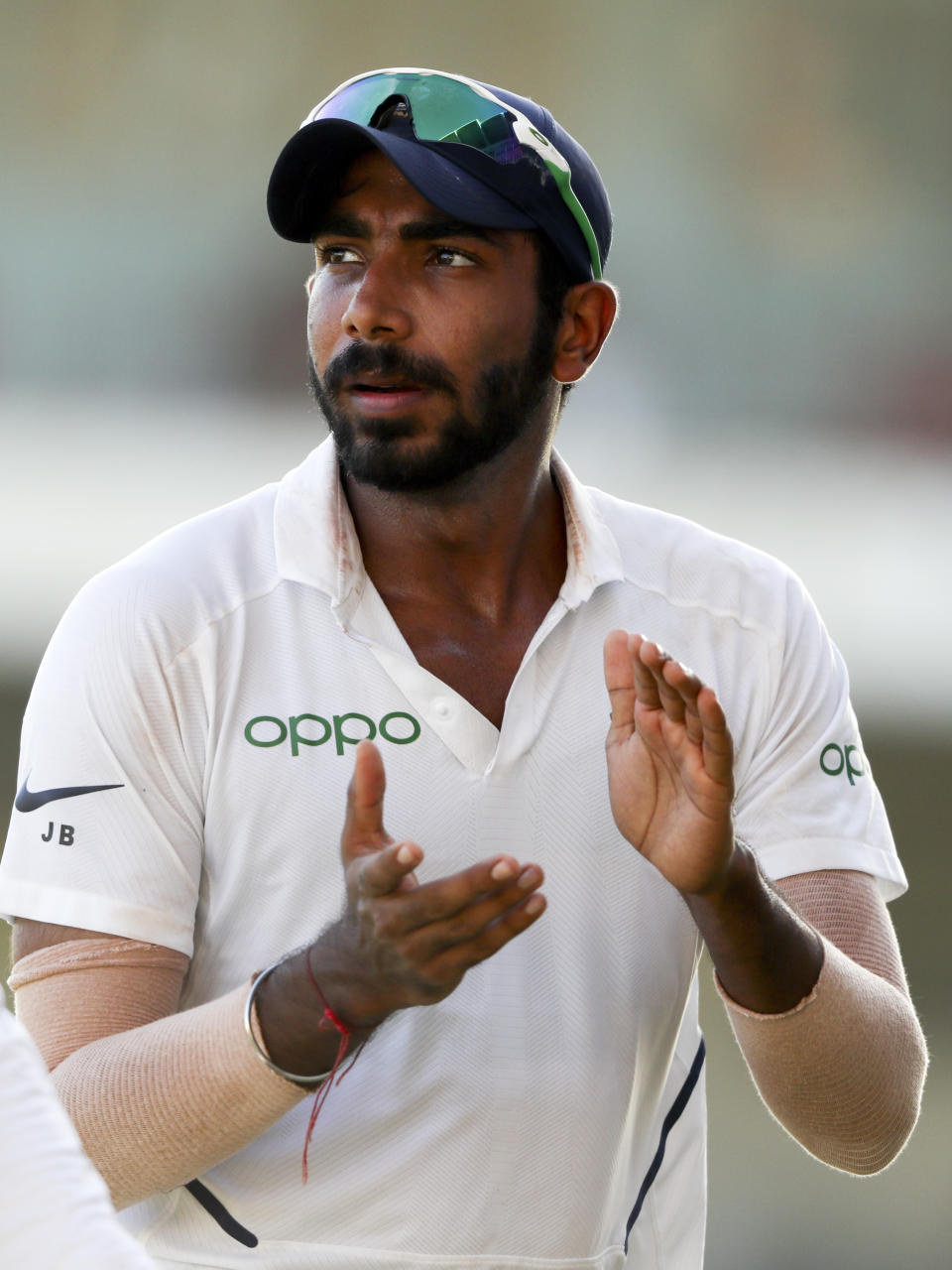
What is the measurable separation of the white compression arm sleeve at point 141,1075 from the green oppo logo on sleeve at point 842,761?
2.09 feet

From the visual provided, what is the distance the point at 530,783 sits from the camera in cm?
162

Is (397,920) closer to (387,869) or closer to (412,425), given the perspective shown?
(387,869)

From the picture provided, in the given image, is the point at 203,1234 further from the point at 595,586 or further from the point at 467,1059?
the point at 595,586

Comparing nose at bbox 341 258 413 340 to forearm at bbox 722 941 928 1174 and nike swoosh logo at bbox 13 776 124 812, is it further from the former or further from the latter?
forearm at bbox 722 941 928 1174

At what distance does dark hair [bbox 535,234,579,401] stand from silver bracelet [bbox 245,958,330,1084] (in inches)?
28.6

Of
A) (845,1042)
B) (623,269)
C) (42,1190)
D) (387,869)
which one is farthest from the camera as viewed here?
(623,269)

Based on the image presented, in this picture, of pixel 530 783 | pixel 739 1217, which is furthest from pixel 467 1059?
pixel 739 1217

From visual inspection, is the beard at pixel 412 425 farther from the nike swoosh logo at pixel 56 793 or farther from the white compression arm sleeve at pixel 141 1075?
the white compression arm sleeve at pixel 141 1075

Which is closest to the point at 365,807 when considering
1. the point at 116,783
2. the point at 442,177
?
the point at 116,783

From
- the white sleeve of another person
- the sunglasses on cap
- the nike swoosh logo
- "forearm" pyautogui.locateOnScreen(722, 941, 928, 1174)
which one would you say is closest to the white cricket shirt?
the nike swoosh logo

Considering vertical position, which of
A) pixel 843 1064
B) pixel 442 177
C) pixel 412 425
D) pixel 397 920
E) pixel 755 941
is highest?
pixel 442 177

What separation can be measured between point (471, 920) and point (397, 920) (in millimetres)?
53

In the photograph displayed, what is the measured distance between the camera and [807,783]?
1.75 meters

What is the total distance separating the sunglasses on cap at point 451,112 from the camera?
1.68 metres
